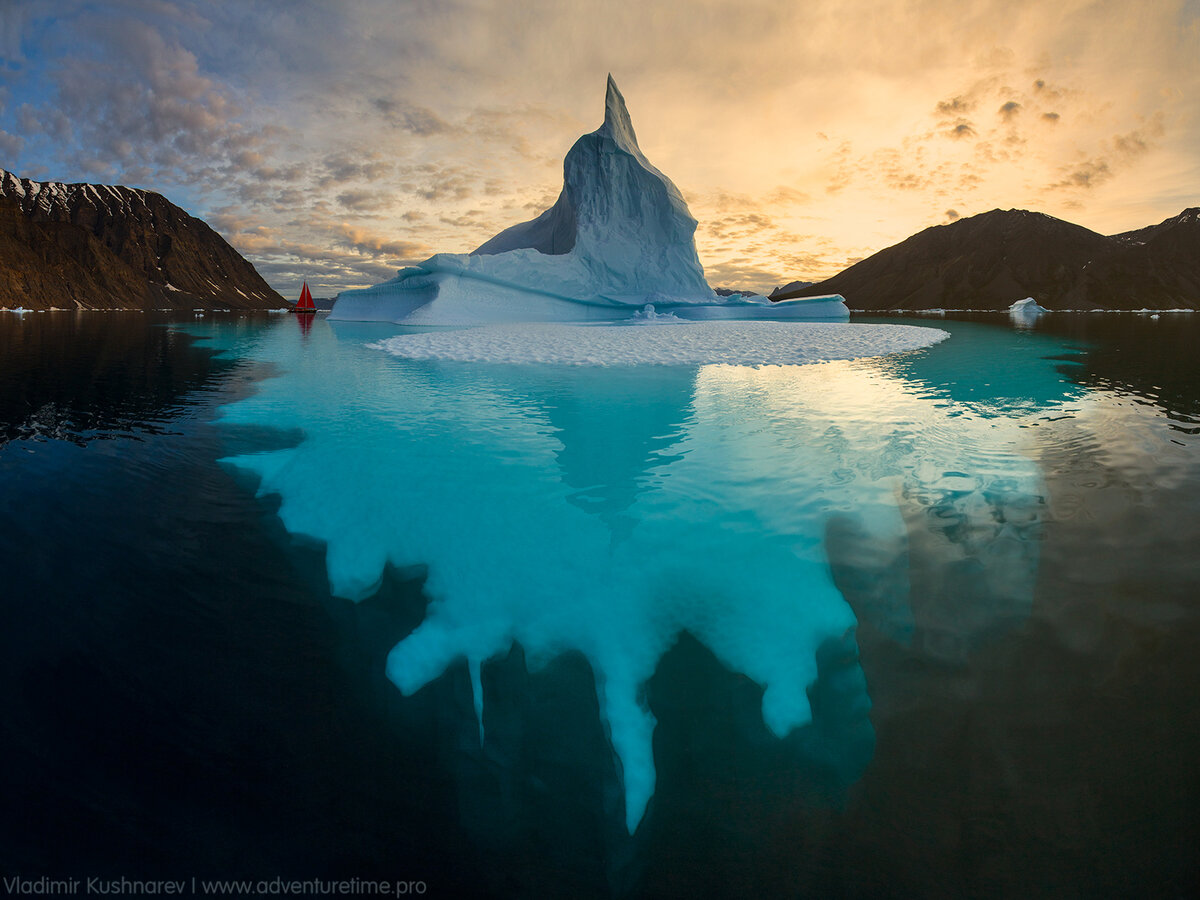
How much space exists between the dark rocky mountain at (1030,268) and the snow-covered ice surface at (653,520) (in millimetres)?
132572

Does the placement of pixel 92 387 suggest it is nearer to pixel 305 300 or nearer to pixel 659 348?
pixel 659 348

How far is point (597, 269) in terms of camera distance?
3225 cm

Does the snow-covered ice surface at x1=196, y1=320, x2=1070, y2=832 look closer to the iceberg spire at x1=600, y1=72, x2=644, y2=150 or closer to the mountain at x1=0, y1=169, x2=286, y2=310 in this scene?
the iceberg spire at x1=600, y1=72, x2=644, y2=150

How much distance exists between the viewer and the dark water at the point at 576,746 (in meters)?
1.81

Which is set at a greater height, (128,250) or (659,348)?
(128,250)

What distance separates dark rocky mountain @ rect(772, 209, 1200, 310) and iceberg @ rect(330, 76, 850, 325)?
4161 inches

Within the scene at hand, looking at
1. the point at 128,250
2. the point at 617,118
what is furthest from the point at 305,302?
the point at 128,250

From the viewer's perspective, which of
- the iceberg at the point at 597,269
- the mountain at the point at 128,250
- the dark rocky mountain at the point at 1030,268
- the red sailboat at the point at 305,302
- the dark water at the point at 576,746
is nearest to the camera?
the dark water at the point at 576,746

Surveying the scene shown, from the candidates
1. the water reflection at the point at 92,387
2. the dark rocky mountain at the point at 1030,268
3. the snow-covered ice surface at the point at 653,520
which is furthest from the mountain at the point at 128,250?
the dark rocky mountain at the point at 1030,268

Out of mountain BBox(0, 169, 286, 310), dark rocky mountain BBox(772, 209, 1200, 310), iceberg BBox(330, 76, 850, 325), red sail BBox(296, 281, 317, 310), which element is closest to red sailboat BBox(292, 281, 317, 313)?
red sail BBox(296, 281, 317, 310)

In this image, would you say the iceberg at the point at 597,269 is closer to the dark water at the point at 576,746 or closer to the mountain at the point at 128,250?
the dark water at the point at 576,746

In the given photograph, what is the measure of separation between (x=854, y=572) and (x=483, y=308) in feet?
91.1

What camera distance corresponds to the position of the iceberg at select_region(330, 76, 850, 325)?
95.3 feet

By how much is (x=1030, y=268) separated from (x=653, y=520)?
602 ft
